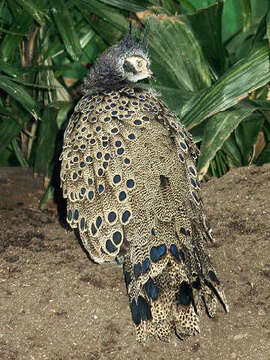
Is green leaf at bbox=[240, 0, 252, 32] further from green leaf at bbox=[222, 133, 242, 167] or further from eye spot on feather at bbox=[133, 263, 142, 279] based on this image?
eye spot on feather at bbox=[133, 263, 142, 279]

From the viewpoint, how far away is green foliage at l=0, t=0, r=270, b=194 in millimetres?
4000

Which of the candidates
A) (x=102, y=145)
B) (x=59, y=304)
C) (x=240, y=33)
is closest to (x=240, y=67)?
(x=240, y=33)

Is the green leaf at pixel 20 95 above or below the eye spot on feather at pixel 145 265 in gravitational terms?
above

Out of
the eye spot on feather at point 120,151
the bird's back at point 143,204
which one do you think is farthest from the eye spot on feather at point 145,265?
the eye spot on feather at point 120,151

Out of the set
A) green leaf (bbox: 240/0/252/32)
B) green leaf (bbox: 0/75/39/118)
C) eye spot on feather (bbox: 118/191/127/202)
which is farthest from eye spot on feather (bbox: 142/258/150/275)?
green leaf (bbox: 240/0/252/32)

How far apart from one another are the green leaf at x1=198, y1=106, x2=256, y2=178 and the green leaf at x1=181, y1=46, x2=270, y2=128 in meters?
0.06

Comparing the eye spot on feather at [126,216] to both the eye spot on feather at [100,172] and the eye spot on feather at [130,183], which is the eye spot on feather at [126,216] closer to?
the eye spot on feather at [130,183]

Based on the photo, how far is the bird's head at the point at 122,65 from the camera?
12.3ft

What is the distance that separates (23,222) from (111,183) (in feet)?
3.92

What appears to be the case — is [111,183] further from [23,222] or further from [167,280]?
[23,222]

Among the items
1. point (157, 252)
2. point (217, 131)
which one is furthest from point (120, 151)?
point (217, 131)

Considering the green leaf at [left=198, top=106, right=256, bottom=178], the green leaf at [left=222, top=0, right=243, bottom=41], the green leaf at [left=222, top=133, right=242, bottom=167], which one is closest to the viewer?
the green leaf at [left=198, top=106, right=256, bottom=178]

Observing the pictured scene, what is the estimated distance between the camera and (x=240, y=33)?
188 inches

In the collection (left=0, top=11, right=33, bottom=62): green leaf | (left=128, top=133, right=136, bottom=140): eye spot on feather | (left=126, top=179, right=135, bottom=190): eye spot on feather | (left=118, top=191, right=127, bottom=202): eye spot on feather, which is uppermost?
(left=0, top=11, right=33, bottom=62): green leaf
